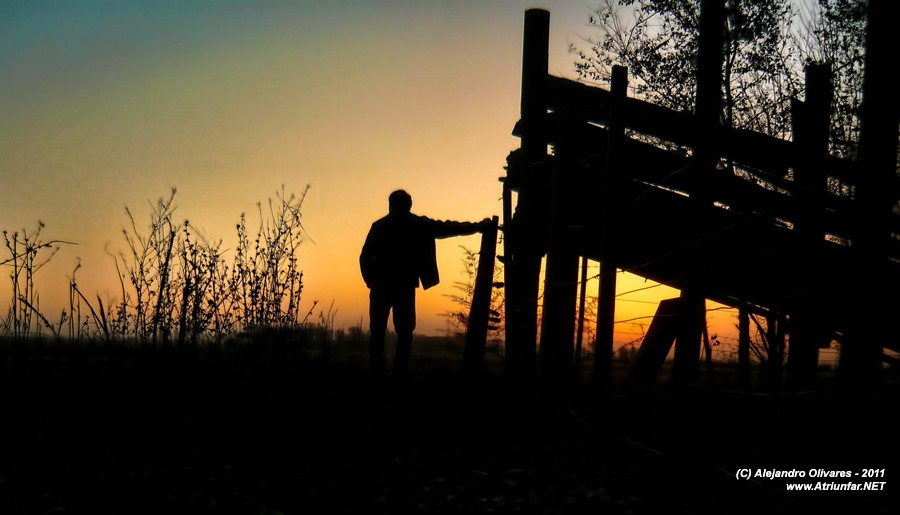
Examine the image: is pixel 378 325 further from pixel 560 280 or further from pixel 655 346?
pixel 655 346

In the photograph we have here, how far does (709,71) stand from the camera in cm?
527

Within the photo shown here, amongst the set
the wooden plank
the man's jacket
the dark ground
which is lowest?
the dark ground

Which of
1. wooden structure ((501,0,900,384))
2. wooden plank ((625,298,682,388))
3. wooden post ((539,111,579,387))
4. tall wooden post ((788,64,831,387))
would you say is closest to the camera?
wooden structure ((501,0,900,384))

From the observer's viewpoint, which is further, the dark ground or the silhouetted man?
the silhouetted man

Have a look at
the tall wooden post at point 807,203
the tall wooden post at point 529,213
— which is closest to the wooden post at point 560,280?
the tall wooden post at point 529,213

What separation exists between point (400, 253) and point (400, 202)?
0.57m

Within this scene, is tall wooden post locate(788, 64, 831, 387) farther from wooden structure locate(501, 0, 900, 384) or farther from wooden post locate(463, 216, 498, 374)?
wooden post locate(463, 216, 498, 374)

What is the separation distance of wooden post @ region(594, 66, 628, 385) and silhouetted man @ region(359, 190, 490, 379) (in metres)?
2.81

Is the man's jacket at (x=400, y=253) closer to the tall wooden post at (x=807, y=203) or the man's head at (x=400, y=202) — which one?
the man's head at (x=400, y=202)

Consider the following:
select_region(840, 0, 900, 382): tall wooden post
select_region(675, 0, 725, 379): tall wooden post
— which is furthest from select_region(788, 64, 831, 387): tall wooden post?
select_region(840, 0, 900, 382): tall wooden post

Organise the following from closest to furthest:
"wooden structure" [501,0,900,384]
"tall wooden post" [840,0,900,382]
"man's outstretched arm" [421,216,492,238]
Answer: "tall wooden post" [840,0,900,382] < "wooden structure" [501,0,900,384] < "man's outstretched arm" [421,216,492,238]

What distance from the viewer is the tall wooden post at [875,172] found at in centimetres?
424

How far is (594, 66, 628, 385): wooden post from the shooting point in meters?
6.71

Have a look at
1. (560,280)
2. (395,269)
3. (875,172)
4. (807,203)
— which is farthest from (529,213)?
(875,172)
